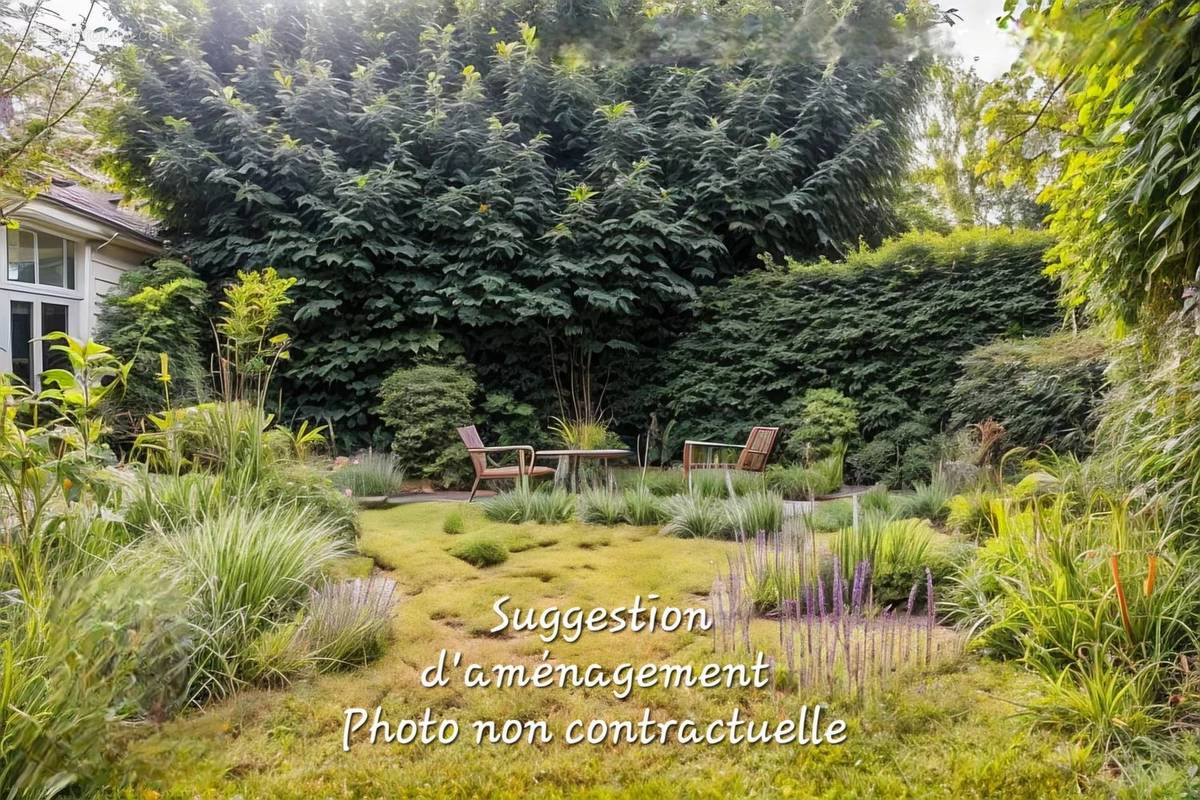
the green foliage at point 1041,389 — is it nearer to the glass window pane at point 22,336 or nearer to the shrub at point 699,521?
the shrub at point 699,521

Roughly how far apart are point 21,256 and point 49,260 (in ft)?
1.37

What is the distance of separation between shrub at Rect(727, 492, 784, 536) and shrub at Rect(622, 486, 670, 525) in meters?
0.76

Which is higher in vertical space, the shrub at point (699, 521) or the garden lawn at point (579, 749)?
the shrub at point (699, 521)

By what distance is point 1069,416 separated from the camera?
19.3 feet

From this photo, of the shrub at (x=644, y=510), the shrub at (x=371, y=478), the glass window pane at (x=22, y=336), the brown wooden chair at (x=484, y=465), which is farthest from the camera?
the glass window pane at (x=22, y=336)

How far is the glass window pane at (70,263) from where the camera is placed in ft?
27.3

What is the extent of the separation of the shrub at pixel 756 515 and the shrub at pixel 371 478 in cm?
371

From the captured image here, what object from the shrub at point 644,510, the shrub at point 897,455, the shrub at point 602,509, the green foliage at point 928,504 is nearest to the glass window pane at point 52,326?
the shrub at point 602,509

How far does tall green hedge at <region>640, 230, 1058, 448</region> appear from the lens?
763cm

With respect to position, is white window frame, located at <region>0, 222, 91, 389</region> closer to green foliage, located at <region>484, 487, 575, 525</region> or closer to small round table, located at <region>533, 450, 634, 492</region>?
green foliage, located at <region>484, 487, 575, 525</region>

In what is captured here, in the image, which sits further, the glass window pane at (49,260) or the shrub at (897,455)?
Result: the glass window pane at (49,260)

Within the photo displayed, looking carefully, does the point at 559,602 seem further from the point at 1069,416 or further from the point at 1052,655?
the point at 1069,416

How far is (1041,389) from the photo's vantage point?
5.98 meters

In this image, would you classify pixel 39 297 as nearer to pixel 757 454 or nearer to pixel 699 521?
pixel 699 521
